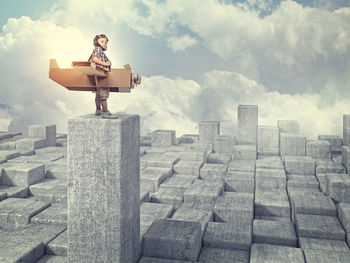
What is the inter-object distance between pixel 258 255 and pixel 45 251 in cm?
468

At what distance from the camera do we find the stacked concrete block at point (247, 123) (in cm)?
2084

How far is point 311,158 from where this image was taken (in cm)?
1758

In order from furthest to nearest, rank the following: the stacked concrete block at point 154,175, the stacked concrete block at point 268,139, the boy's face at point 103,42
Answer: the stacked concrete block at point 268,139 → the stacked concrete block at point 154,175 → the boy's face at point 103,42

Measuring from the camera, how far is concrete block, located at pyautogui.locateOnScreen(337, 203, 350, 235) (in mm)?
10523

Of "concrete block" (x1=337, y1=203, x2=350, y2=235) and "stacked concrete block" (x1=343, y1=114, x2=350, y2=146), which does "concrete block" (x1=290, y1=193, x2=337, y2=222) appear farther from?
"stacked concrete block" (x1=343, y1=114, x2=350, y2=146)

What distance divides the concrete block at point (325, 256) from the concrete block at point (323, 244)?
0.77m

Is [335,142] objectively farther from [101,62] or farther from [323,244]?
[101,62]

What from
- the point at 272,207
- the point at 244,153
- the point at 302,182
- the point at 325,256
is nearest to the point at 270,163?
the point at 244,153

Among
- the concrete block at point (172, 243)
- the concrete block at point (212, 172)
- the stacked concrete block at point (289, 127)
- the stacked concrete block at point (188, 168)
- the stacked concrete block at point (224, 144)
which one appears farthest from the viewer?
the stacked concrete block at point (289, 127)

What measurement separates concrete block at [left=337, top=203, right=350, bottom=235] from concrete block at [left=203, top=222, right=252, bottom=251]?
102 inches

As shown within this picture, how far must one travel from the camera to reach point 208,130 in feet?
71.3

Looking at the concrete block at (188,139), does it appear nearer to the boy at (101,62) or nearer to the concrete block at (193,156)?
the concrete block at (193,156)

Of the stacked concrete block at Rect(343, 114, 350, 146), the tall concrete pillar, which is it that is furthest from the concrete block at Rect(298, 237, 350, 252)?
the stacked concrete block at Rect(343, 114, 350, 146)

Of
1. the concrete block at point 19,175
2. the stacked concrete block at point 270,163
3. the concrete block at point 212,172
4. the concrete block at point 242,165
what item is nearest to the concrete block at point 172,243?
the concrete block at point 19,175
